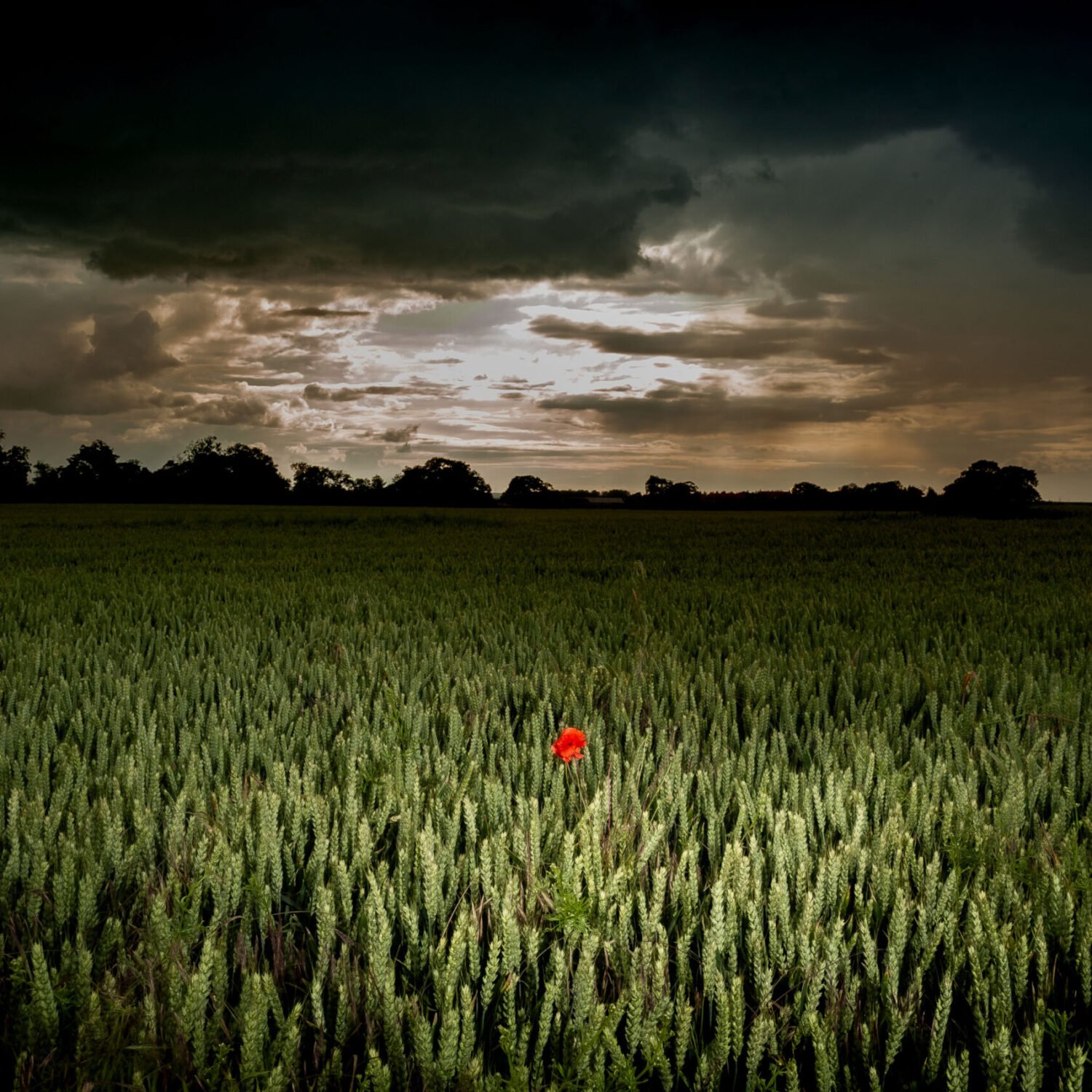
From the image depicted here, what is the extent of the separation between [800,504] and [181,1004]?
4404 centimetres

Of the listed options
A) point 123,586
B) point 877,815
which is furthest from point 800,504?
point 877,815

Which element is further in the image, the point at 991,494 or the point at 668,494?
the point at 668,494

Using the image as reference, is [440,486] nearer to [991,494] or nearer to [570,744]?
[991,494]

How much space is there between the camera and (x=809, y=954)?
1.24 m

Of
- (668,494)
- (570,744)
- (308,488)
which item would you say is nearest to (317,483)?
(308,488)

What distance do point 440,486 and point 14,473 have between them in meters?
40.8

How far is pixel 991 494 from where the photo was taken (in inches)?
1017

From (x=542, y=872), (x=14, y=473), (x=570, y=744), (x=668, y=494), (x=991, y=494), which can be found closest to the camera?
(x=542, y=872)

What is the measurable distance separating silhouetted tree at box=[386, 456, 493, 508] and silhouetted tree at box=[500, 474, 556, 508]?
1.58 meters

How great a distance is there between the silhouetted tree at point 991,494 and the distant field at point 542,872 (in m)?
25.0

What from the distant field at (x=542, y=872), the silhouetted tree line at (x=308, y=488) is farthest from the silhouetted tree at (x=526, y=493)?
the distant field at (x=542, y=872)

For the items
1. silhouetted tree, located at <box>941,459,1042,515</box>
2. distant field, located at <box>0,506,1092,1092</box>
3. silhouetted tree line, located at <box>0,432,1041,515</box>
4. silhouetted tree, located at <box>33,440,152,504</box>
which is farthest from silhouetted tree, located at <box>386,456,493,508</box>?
distant field, located at <box>0,506,1092,1092</box>

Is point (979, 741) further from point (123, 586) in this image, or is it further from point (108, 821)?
point (123, 586)

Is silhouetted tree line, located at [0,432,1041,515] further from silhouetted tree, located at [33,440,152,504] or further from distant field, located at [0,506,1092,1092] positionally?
distant field, located at [0,506,1092,1092]
